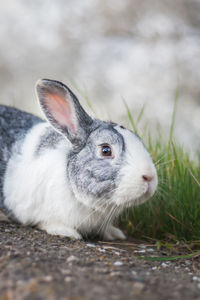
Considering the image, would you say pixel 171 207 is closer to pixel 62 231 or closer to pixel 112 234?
pixel 112 234

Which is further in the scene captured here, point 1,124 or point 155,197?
point 1,124

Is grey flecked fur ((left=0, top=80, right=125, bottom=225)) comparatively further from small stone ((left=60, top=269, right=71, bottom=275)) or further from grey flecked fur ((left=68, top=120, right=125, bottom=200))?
small stone ((left=60, top=269, right=71, bottom=275))

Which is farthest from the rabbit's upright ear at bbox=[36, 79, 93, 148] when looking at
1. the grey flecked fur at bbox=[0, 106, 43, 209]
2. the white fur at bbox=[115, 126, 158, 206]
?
the grey flecked fur at bbox=[0, 106, 43, 209]

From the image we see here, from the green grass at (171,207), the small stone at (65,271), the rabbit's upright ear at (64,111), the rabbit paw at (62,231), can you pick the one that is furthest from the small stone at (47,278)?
the green grass at (171,207)

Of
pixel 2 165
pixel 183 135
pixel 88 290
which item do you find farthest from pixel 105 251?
pixel 183 135

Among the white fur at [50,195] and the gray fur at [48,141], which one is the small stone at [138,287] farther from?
the gray fur at [48,141]

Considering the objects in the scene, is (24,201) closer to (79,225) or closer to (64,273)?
(79,225)

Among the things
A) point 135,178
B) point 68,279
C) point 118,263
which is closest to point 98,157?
point 135,178
